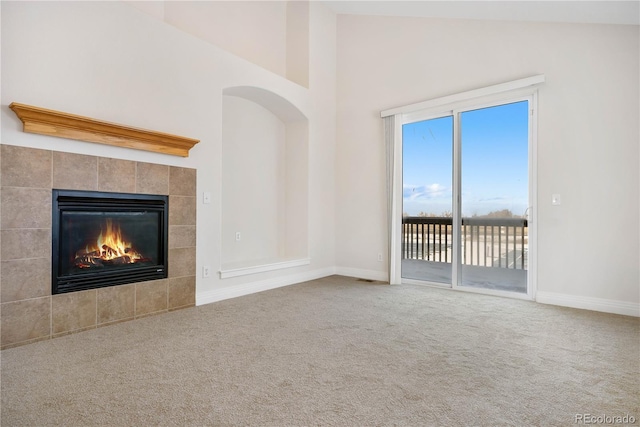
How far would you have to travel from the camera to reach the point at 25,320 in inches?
96.9

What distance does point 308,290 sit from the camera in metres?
A: 4.30

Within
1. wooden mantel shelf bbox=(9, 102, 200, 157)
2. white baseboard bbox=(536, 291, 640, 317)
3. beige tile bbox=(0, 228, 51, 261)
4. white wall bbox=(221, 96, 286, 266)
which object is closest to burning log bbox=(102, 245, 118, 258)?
beige tile bbox=(0, 228, 51, 261)

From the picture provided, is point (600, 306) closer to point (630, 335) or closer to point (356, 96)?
point (630, 335)

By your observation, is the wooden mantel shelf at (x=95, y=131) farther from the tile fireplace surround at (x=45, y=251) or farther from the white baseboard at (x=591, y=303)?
the white baseboard at (x=591, y=303)

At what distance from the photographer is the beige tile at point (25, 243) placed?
2386 millimetres

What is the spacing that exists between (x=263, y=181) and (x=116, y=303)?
8.54ft

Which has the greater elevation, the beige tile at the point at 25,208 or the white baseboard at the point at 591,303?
the beige tile at the point at 25,208

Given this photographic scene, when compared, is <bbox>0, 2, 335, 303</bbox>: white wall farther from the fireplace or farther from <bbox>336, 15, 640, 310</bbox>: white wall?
<bbox>336, 15, 640, 310</bbox>: white wall

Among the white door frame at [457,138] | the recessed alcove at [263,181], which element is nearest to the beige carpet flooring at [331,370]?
the white door frame at [457,138]

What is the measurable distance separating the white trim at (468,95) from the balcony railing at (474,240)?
57.8 inches

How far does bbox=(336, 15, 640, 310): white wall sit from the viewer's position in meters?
3.30

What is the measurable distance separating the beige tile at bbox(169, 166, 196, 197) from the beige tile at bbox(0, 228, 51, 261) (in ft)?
3.54

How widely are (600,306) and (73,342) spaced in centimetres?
464

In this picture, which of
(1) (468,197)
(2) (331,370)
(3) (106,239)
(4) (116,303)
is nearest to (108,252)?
(3) (106,239)
